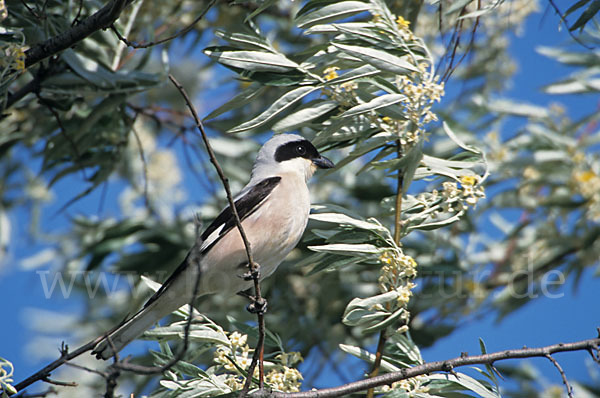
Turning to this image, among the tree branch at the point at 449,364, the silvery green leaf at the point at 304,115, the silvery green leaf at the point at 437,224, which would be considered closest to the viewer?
the tree branch at the point at 449,364

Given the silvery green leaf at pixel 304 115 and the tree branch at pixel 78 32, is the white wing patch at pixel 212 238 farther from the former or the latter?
the tree branch at pixel 78 32

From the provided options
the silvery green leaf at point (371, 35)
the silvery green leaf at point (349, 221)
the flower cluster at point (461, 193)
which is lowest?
the silvery green leaf at point (349, 221)

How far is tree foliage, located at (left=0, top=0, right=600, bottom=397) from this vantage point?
7.87 ft

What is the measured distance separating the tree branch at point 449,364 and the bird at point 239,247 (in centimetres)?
63

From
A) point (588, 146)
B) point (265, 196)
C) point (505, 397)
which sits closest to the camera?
point (265, 196)

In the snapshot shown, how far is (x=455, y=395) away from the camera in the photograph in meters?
2.40

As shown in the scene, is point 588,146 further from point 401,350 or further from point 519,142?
point 401,350

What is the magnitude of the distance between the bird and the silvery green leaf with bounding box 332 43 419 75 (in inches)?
29.8

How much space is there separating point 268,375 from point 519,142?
98.6 inches

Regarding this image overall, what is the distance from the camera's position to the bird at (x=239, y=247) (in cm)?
272

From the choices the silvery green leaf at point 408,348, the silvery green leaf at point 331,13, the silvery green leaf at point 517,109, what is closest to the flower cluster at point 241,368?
the silvery green leaf at point 408,348

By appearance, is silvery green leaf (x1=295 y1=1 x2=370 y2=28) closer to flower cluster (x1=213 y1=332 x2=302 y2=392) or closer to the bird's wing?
the bird's wing

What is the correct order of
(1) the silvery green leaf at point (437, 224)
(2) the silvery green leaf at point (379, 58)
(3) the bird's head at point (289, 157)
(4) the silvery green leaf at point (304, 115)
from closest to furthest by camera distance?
(2) the silvery green leaf at point (379, 58) < (1) the silvery green leaf at point (437, 224) < (4) the silvery green leaf at point (304, 115) < (3) the bird's head at point (289, 157)

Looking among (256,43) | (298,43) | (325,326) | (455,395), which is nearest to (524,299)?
(325,326)
